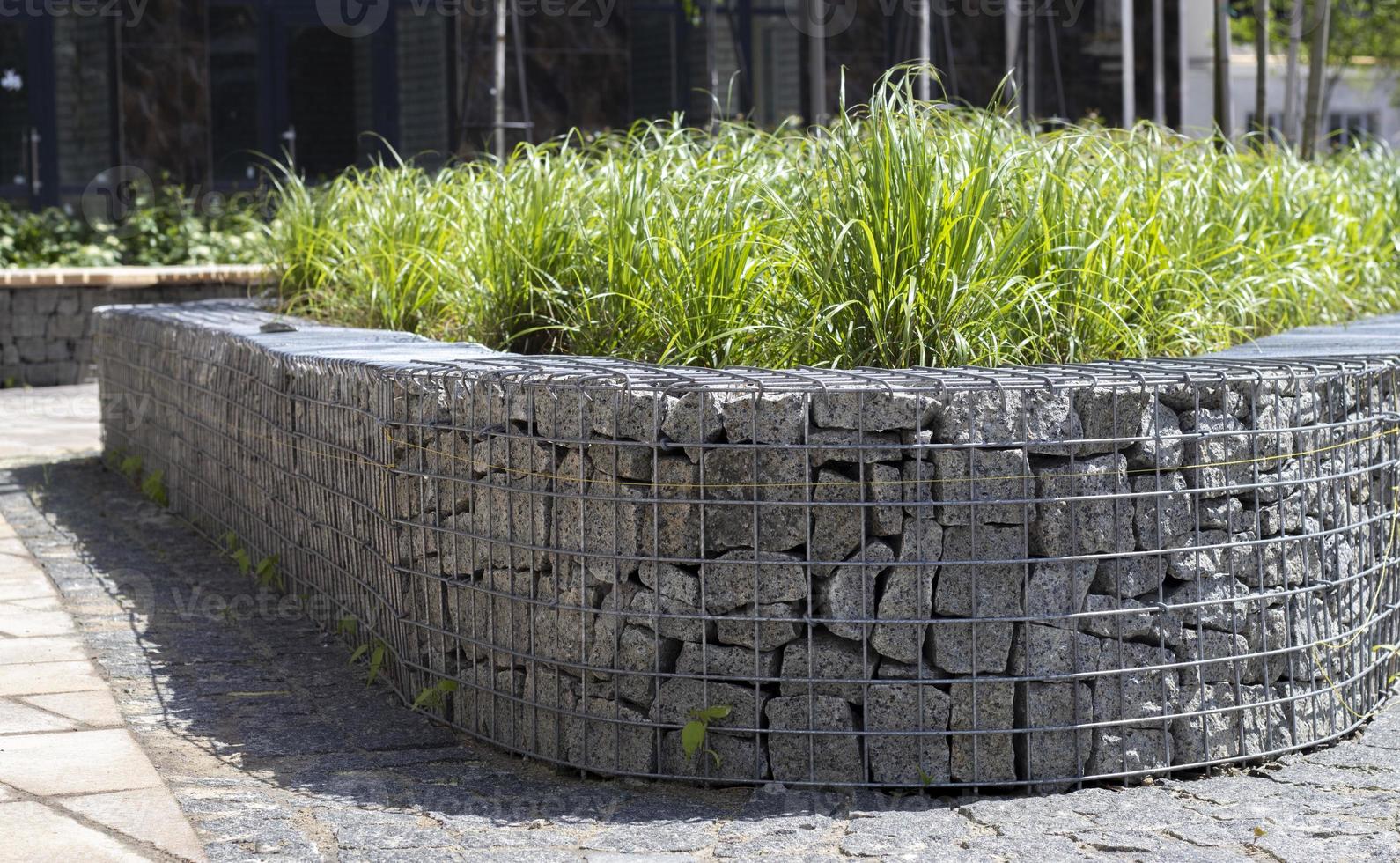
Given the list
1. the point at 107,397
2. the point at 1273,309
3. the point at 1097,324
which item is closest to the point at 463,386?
the point at 1097,324

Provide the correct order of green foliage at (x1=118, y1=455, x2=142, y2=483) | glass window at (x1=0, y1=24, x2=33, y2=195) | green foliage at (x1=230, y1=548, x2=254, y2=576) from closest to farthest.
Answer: green foliage at (x1=230, y1=548, x2=254, y2=576), green foliage at (x1=118, y1=455, x2=142, y2=483), glass window at (x1=0, y1=24, x2=33, y2=195)

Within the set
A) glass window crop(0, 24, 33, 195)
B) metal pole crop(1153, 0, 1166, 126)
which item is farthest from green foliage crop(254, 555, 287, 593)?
metal pole crop(1153, 0, 1166, 126)

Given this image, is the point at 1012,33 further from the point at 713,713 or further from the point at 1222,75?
the point at 713,713

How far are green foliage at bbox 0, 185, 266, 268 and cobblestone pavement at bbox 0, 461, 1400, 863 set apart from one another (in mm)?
8427

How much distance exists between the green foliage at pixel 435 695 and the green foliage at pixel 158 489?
3.51 meters

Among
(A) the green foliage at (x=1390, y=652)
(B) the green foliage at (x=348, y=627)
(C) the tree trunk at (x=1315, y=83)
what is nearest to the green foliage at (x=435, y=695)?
(B) the green foliage at (x=348, y=627)

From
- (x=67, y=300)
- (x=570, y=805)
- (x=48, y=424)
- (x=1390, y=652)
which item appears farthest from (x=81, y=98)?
(x=1390, y=652)

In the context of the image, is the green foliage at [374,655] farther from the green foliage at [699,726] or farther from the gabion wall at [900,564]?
the green foliage at [699,726]

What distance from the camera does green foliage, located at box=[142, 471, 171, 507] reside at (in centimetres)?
721

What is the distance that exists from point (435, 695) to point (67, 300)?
812 centimetres

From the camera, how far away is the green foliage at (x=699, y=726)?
3.47 metres

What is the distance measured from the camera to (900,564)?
3.40 meters

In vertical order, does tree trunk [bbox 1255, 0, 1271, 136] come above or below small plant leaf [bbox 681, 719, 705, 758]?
above

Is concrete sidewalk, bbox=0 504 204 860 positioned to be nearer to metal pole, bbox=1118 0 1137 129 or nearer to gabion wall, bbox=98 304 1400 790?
gabion wall, bbox=98 304 1400 790
